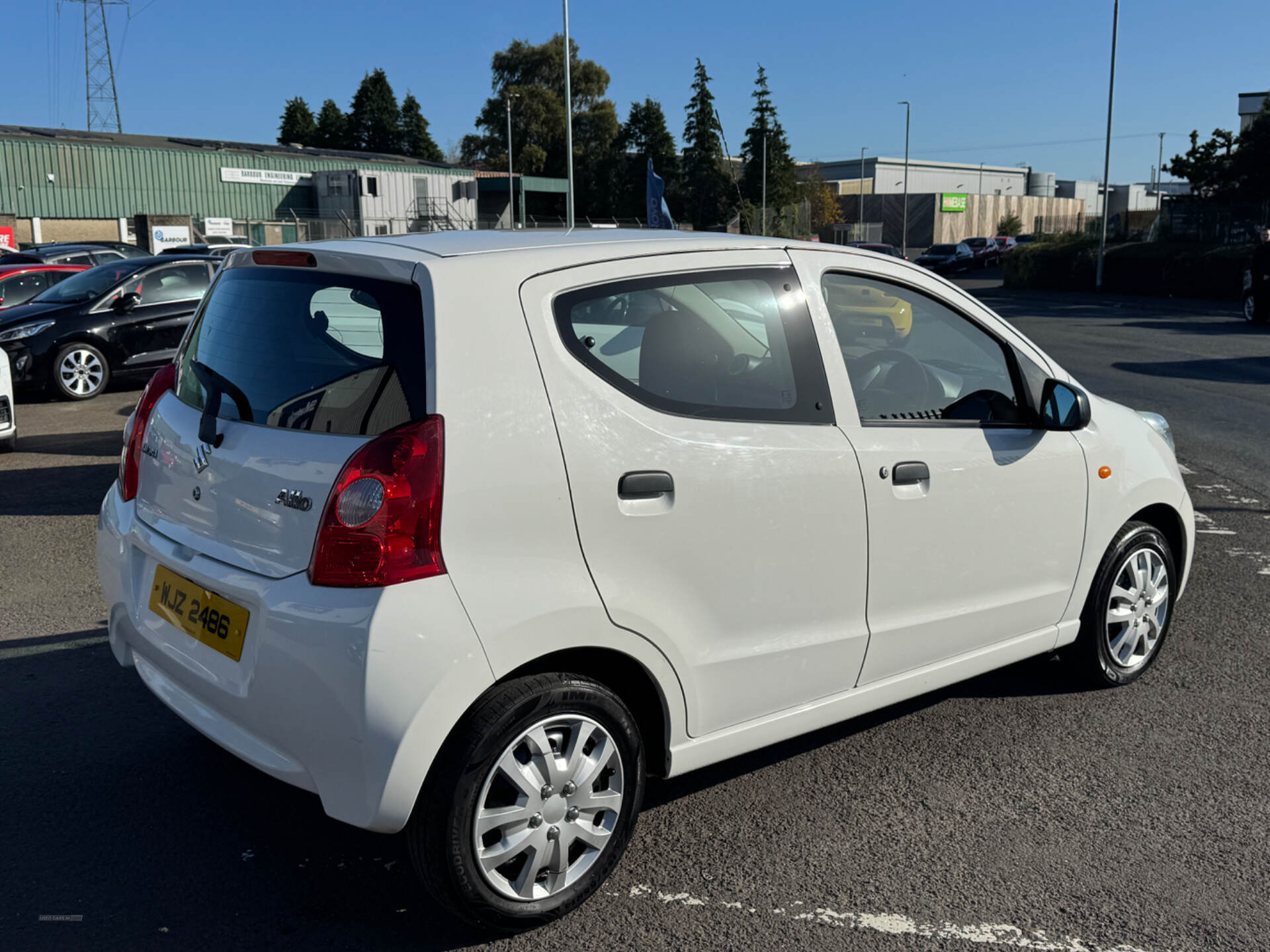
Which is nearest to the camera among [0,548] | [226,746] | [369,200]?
[226,746]

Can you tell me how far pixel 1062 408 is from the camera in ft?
12.4

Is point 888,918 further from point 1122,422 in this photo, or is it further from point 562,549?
point 1122,422

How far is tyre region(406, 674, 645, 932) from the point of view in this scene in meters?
2.61

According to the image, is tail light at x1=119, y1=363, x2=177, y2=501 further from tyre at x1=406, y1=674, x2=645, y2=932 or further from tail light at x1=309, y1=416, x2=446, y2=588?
tyre at x1=406, y1=674, x2=645, y2=932

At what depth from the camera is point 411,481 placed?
2533mm

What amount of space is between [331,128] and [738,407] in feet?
383

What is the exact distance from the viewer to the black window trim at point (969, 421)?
3.42m

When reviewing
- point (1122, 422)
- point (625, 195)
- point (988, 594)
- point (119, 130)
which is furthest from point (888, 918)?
point (625, 195)

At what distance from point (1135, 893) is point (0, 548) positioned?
6.16 metres

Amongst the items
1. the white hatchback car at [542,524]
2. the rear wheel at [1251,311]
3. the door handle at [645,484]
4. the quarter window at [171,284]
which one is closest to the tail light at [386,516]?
the white hatchback car at [542,524]

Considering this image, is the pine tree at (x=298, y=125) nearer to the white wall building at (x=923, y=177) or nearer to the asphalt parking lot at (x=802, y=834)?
the white wall building at (x=923, y=177)

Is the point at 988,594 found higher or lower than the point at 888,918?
higher

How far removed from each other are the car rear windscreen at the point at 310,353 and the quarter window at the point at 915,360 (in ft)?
4.46

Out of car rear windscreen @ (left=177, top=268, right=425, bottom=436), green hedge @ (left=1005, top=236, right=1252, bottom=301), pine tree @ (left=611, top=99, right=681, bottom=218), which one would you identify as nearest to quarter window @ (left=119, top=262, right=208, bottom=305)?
car rear windscreen @ (left=177, top=268, right=425, bottom=436)
